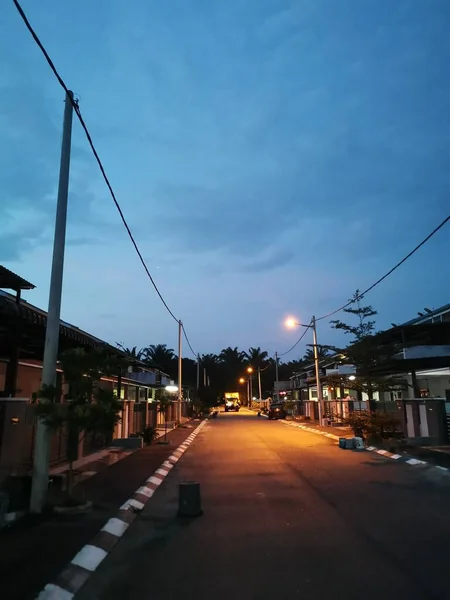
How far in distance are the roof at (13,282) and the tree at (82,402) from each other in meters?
2.00

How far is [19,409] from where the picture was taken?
10.3m

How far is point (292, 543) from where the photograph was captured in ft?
21.6

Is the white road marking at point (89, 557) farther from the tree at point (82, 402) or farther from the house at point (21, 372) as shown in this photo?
the house at point (21, 372)

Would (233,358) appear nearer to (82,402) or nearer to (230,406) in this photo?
(230,406)

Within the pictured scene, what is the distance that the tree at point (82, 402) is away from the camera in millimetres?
8156

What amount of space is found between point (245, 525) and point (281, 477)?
202 inches

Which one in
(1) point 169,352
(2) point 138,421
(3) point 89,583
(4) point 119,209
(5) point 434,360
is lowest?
(3) point 89,583

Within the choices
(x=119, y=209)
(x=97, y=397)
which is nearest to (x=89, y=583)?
(x=97, y=397)

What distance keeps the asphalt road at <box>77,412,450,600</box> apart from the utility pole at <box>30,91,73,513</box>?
1.78 m

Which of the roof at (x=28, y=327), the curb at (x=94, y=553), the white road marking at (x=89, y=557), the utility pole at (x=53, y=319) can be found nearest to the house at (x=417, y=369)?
the roof at (x=28, y=327)

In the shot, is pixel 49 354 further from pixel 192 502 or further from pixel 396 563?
pixel 396 563

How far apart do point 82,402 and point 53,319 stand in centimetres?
156

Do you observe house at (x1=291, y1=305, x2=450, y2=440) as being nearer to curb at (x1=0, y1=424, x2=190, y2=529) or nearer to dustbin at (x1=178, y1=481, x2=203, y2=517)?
curb at (x1=0, y1=424, x2=190, y2=529)

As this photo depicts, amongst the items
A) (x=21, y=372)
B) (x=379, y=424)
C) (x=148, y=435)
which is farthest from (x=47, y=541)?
(x=379, y=424)
